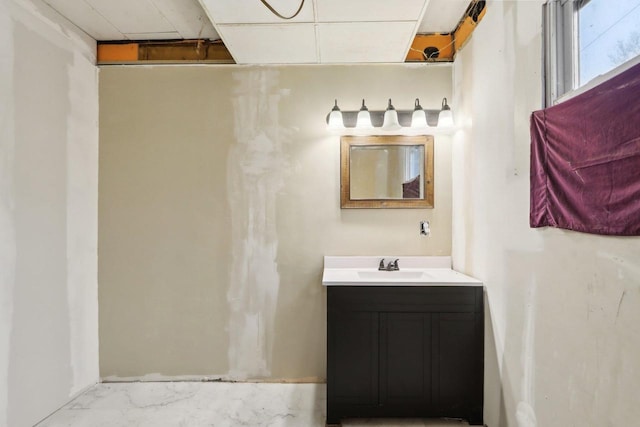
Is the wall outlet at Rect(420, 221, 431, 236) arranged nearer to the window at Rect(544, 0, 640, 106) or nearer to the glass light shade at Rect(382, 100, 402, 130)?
the glass light shade at Rect(382, 100, 402, 130)

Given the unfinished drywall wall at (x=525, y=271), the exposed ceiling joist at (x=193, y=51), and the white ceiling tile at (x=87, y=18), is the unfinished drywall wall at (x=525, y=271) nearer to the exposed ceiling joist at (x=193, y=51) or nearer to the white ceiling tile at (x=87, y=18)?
the exposed ceiling joist at (x=193, y=51)

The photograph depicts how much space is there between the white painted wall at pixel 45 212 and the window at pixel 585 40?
2.71 metres

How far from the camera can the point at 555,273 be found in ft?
4.60

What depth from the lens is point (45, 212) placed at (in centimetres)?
210

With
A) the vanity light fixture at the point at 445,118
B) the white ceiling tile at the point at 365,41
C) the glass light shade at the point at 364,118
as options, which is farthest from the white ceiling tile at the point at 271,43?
the vanity light fixture at the point at 445,118

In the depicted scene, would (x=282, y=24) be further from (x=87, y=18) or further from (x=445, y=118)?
(x=87, y=18)

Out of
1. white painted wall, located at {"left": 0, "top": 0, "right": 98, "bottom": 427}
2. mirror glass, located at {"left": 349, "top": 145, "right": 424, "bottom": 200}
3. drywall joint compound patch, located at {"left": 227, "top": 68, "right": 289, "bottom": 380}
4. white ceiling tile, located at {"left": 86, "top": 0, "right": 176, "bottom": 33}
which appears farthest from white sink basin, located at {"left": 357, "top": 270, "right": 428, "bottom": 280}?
white ceiling tile, located at {"left": 86, "top": 0, "right": 176, "bottom": 33}

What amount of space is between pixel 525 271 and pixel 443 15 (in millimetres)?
1757

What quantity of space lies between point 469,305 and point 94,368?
2.66 metres

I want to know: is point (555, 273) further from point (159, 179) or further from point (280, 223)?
point (159, 179)

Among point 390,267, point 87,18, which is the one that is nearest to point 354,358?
point 390,267

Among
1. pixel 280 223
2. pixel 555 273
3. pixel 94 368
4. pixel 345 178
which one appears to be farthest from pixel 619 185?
pixel 94 368

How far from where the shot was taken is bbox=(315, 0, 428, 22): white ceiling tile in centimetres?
186

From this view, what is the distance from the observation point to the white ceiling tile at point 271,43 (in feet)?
6.87
